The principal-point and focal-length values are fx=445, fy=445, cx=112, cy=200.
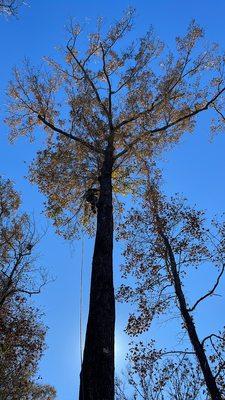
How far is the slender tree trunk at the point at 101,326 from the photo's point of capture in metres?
5.55

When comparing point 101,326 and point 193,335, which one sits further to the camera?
point 193,335

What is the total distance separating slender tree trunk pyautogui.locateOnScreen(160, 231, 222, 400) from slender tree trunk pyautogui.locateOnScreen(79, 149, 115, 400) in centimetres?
486

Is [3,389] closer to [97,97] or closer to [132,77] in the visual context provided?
[97,97]

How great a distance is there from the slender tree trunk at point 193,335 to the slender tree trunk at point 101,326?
4.86 m

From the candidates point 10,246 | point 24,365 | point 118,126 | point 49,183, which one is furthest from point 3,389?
point 118,126

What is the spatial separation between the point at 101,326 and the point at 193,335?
6.23m

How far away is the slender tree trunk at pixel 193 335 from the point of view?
428 inches

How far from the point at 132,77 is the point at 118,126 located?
3.02m

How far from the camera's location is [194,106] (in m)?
14.8

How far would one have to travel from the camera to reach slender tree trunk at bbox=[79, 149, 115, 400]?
5.55 m

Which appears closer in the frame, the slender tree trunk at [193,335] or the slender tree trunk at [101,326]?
the slender tree trunk at [101,326]

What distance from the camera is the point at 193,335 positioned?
468 inches

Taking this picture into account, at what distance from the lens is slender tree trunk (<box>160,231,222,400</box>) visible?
10.9 m

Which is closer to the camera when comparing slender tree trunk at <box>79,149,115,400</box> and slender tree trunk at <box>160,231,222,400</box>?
slender tree trunk at <box>79,149,115,400</box>
